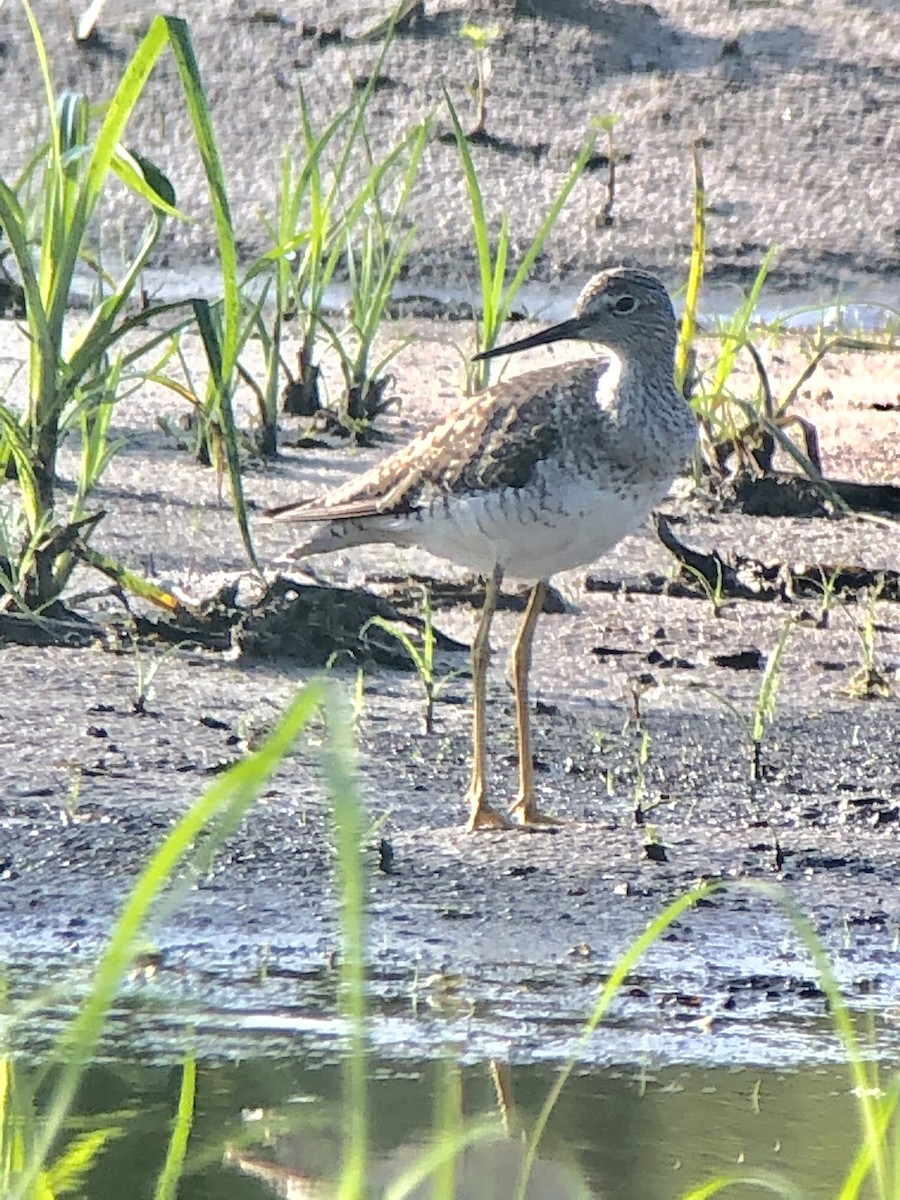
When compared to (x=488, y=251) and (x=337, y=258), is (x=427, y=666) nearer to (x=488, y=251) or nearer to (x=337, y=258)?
(x=488, y=251)

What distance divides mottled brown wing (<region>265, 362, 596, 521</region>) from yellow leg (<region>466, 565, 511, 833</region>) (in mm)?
214

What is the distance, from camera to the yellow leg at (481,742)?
468 cm

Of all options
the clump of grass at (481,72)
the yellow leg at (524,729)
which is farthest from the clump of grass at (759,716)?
the clump of grass at (481,72)

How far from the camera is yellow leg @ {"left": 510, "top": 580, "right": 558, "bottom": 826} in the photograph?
479cm

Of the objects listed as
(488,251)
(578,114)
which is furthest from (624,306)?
(578,114)

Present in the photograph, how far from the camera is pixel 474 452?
5160 mm

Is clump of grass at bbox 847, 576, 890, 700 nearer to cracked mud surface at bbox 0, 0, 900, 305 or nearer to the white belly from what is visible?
the white belly

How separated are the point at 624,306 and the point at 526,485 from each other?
0.76 m

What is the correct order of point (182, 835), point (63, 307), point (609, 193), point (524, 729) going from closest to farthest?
point (182, 835), point (524, 729), point (63, 307), point (609, 193)

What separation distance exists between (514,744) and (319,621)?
571mm

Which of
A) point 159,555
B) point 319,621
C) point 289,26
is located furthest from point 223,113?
point 319,621

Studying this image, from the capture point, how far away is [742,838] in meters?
4.67

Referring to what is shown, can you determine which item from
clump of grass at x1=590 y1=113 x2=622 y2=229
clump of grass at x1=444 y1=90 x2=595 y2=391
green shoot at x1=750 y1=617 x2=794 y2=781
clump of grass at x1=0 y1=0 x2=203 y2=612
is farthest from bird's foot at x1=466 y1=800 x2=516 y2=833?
clump of grass at x1=590 y1=113 x2=622 y2=229

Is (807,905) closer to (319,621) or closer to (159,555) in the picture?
(319,621)
